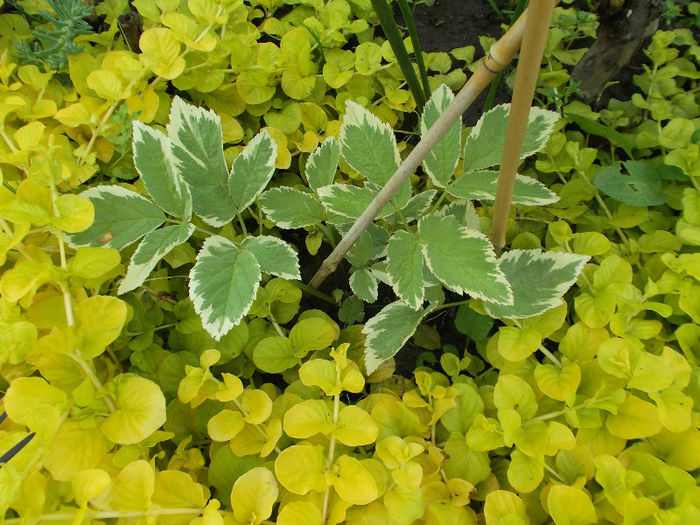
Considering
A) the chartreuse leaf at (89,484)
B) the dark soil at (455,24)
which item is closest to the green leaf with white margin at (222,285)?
the chartreuse leaf at (89,484)

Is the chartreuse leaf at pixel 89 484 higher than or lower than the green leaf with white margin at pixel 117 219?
lower

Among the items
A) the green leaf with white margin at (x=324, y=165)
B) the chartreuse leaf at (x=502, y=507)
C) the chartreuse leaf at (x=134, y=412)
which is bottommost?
the chartreuse leaf at (x=502, y=507)

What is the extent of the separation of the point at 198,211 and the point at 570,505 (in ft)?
2.33

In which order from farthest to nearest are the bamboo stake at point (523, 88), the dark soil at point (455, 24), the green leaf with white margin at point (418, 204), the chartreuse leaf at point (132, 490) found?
the dark soil at point (455, 24) → the green leaf with white margin at point (418, 204) → the chartreuse leaf at point (132, 490) → the bamboo stake at point (523, 88)

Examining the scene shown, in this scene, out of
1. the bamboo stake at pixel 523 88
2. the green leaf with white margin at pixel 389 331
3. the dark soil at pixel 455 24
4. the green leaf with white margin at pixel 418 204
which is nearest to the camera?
the bamboo stake at pixel 523 88

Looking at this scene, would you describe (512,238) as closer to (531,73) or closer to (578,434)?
(578,434)

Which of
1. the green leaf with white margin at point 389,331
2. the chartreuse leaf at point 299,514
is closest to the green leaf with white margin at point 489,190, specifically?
the green leaf with white margin at point 389,331

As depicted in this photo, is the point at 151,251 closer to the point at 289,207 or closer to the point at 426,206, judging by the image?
the point at 289,207

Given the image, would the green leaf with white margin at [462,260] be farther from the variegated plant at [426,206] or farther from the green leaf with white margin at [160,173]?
the green leaf with white margin at [160,173]

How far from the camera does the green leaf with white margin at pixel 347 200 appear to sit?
0.84 meters

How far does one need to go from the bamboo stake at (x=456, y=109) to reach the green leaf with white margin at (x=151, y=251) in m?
0.27

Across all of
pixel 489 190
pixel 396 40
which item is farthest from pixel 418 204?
pixel 396 40

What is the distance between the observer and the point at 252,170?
0.86 metres

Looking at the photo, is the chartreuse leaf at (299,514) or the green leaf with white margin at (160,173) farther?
the green leaf with white margin at (160,173)
